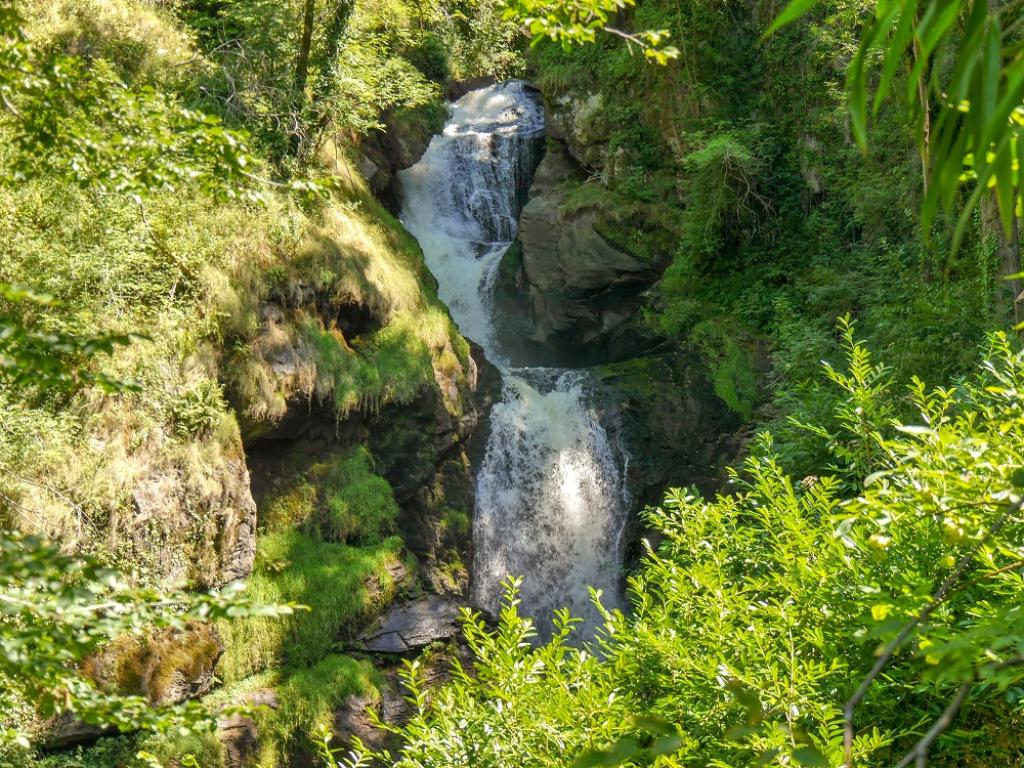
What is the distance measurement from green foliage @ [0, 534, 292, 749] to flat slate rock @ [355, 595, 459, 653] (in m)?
6.83

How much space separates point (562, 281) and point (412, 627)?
7.51 metres

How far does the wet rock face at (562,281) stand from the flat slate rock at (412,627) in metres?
6.32

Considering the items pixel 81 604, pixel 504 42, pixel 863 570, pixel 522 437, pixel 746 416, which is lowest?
pixel 522 437

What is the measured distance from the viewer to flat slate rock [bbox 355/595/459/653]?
9.21 meters

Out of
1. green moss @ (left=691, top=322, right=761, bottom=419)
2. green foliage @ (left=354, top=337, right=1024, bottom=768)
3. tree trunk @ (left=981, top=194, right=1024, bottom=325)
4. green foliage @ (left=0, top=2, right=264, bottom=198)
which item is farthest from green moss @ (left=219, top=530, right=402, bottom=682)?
tree trunk @ (left=981, top=194, right=1024, bottom=325)

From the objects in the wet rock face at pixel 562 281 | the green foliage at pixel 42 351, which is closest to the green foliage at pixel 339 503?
the wet rock face at pixel 562 281

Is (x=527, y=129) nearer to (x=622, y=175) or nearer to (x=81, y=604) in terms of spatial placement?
(x=622, y=175)

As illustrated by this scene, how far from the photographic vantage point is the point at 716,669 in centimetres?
307

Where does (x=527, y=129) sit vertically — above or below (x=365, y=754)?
below

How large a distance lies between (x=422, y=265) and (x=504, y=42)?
8248 mm

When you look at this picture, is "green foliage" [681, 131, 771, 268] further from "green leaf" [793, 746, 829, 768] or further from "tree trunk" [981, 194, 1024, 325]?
"green leaf" [793, 746, 829, 768]

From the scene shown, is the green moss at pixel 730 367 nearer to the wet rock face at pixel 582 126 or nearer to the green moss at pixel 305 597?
the wet rock face at pixel 582 126

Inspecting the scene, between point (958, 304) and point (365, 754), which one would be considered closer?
point (365, 754)

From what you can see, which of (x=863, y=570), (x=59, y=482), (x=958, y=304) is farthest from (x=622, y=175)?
(x=863, y=570)
